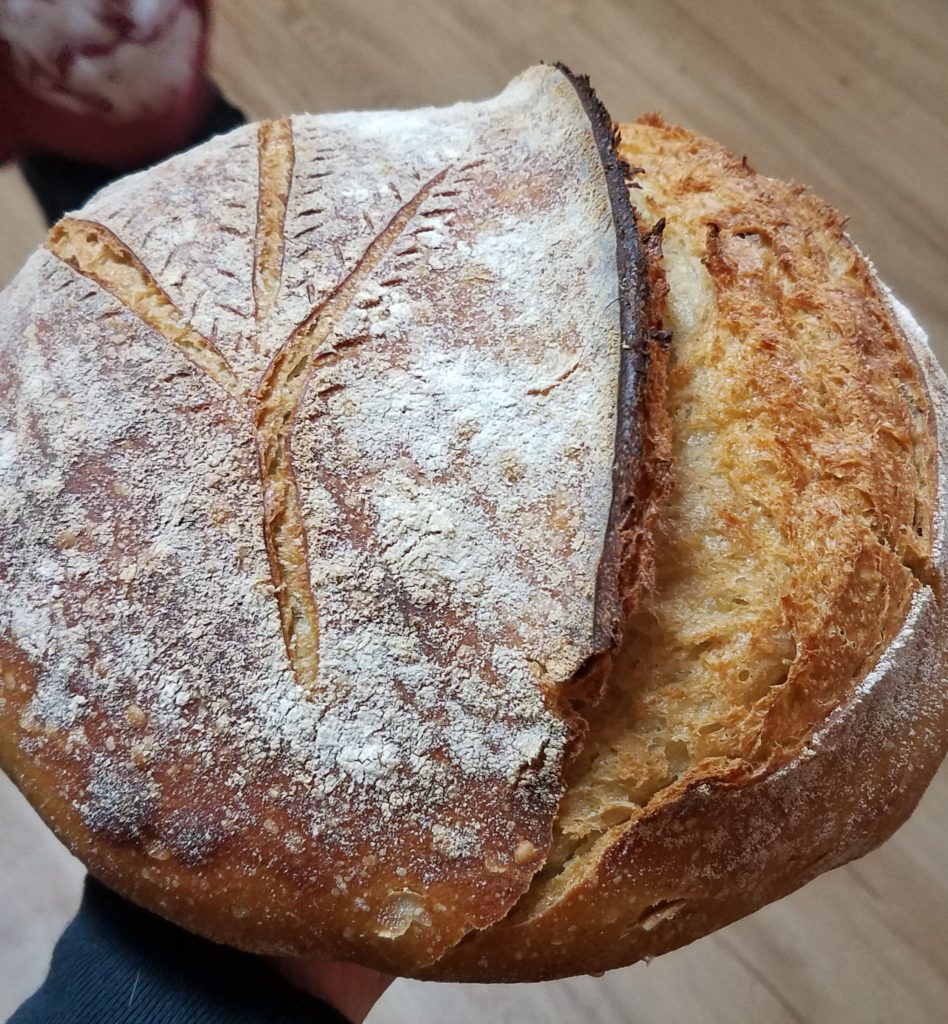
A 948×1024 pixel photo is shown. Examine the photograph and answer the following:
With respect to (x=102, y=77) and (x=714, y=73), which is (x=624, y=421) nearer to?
(x=102, y=77)

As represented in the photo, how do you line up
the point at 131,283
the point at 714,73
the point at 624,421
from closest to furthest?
the point at 624,421
the point at 131,283
the point at 714,73

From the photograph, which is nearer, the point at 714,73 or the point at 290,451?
the point at 290,451

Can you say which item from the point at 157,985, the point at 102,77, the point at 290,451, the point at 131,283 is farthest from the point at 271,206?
the point at 157,985

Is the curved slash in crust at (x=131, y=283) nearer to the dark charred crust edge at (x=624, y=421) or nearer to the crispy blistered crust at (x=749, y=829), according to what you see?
the dark charred crust edge at (x=624, y=421)

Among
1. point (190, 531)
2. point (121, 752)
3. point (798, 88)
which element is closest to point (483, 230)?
point (190, 531)

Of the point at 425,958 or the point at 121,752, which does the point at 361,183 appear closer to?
the point at 121,752

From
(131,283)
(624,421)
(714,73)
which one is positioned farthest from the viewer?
(714,73)

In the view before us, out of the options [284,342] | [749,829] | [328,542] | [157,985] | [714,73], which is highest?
[714,73]

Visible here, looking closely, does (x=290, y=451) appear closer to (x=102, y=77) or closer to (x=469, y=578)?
(x=469, y=578)

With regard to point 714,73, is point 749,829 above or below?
below
